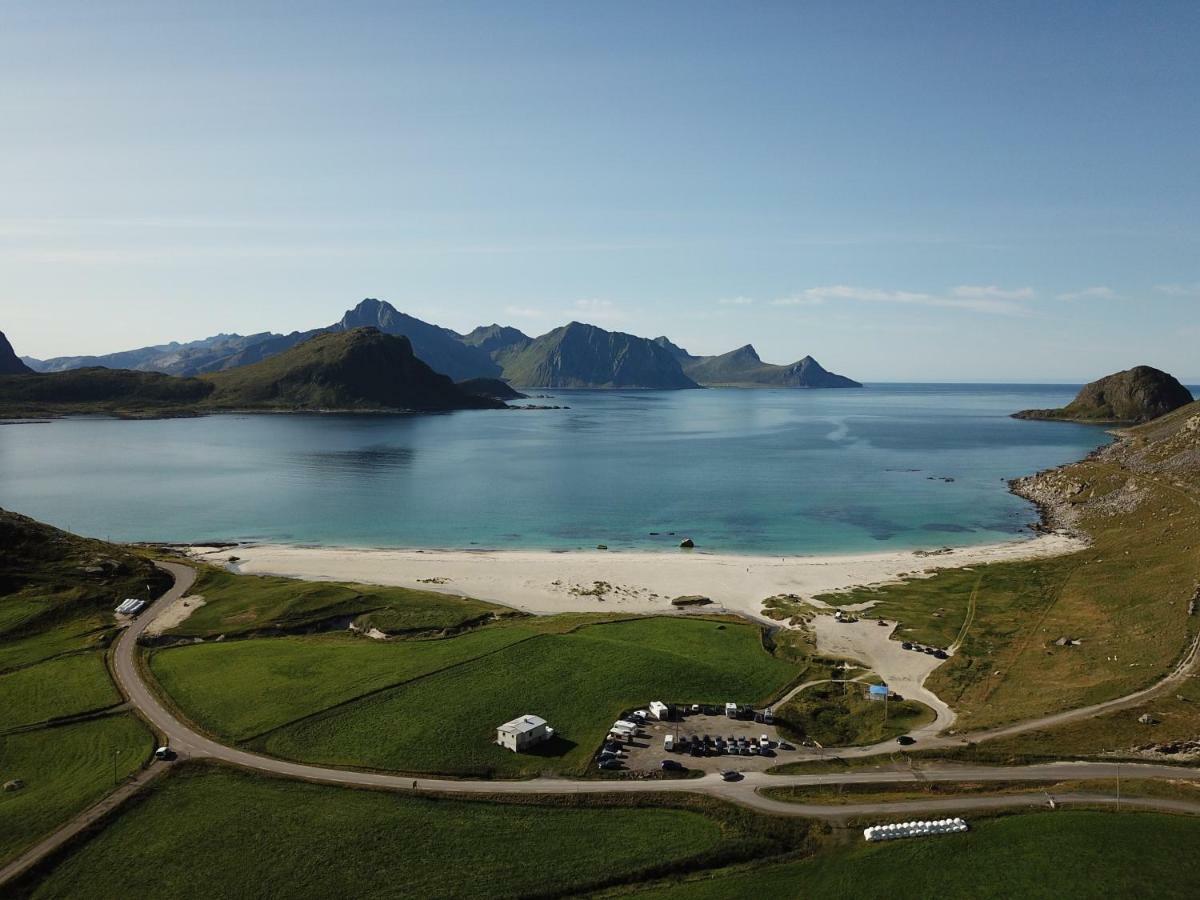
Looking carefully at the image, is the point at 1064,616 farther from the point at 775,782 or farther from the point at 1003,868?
the point at 775,782

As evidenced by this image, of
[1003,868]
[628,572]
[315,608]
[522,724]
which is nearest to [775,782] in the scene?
[1003,868]

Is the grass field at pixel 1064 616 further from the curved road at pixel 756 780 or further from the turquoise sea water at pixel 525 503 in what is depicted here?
the turquoise sea water at pixel 525 503

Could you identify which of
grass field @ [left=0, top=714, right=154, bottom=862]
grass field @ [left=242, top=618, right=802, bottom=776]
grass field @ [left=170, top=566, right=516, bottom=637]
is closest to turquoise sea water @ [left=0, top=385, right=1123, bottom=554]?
grass field @ [left=170, top=566, right=516, bottom=637]

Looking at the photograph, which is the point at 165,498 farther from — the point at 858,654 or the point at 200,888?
the point at 858,654

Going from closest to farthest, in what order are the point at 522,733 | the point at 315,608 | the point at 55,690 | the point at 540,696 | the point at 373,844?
the point at 373,844, the point at 522,733, the point at 55,690, the point at 540,696, the point at 315,608

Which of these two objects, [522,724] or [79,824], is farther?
[522,724]

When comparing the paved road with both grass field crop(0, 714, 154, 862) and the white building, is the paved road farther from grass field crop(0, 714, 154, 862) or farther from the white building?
the white building
